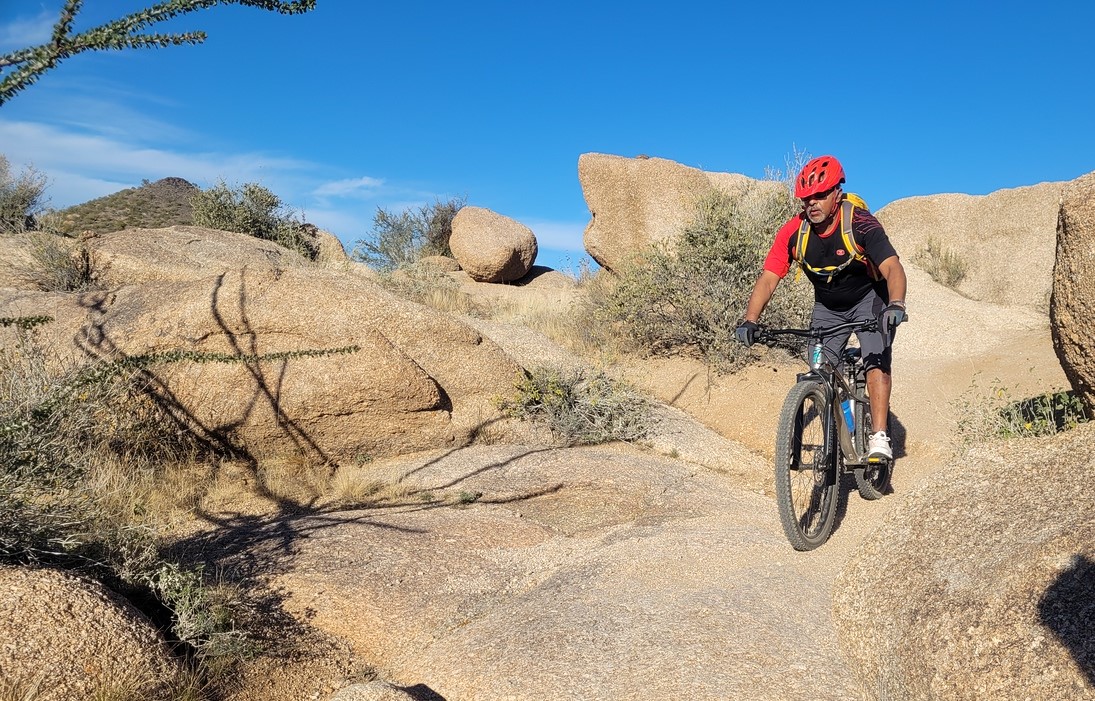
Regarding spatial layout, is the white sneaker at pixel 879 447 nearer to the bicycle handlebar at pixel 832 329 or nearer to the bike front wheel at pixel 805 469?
the bike front wheel at pixel 805 469

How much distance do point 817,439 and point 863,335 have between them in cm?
86

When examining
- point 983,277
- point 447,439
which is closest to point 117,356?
point 447,439

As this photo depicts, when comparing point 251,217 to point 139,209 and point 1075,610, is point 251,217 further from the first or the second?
point 1075,610

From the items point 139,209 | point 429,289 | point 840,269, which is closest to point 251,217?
point 429,289

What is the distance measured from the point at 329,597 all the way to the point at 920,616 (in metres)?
2.81

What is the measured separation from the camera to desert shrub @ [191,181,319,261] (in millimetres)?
17516

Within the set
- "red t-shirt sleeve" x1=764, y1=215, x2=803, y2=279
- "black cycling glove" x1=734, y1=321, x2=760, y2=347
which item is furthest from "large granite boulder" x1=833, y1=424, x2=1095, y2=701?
"red t-shirt sleeve" x1=764, y1=215, x2=803, y2=279

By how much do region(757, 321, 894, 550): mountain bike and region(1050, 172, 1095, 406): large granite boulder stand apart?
1054 millimetres

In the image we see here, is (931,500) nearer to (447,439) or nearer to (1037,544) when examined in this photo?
(1037,544)

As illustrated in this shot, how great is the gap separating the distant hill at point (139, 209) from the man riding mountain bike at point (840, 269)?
20.6 metres

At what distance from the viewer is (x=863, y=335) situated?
5047 millimetres

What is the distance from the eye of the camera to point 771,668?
3027 millimetres

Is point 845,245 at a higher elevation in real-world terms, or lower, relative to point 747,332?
higher

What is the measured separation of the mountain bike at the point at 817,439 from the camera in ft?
14.4
